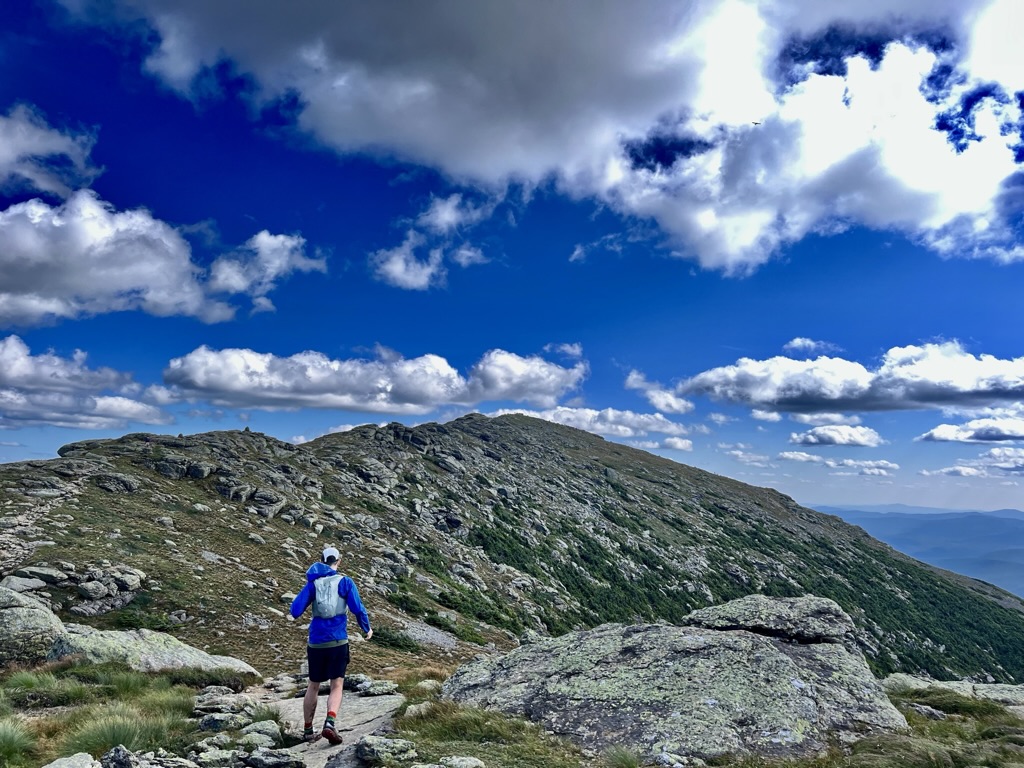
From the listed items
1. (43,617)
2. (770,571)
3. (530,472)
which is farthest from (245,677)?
(770,571)

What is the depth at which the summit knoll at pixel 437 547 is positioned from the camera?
92.6 ft

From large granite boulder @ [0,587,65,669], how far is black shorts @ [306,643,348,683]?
41.8 feet

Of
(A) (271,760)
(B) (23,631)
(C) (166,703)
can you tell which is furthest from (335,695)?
(B) (23,631)

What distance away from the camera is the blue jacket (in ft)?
36.9

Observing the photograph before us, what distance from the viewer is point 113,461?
52.8m

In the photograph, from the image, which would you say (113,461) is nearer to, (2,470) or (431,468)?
A: (2,470)

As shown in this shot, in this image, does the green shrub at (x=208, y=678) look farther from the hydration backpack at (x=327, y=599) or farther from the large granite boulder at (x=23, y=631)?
the hydration backpack at (x=327, y=599)

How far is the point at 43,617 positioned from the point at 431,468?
300ft

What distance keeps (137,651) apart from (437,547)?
54962 mm

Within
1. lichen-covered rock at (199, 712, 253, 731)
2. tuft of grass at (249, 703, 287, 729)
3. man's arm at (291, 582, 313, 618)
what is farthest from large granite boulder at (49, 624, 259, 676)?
man's arm at (291, 582, 313, 618)

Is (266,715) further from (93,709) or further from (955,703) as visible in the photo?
(955,703)

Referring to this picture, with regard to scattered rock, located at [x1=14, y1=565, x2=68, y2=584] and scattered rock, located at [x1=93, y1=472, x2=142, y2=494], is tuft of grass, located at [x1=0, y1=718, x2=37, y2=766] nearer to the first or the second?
scattered rock, located at [x1=14, y1=565, x2=68, y2=584]

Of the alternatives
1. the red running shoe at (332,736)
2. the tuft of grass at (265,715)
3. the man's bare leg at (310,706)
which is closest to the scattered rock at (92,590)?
the tuft of grass at (265,715)

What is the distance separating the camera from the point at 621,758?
28.2ft
